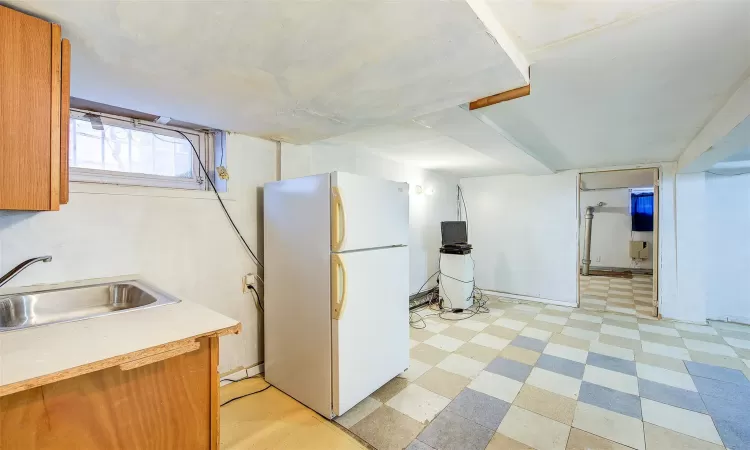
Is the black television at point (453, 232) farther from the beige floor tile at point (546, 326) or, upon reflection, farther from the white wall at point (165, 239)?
the white wall at point (165, 239)

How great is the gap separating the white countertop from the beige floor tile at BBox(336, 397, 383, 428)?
1.16m

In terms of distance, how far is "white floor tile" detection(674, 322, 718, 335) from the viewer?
11.2 ft

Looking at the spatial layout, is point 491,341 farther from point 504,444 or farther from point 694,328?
point 694,328

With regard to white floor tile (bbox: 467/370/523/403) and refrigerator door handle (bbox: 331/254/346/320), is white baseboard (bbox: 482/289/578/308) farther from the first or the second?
refrigerator door handle (bbox: 331/254/346/320)

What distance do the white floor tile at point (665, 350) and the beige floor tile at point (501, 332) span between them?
1146 mm

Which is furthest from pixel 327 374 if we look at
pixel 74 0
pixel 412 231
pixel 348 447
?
pixel 412 231

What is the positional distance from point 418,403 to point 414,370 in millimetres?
448

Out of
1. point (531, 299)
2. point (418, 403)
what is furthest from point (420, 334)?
point (531, 299)

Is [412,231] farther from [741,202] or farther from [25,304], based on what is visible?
[741,202]

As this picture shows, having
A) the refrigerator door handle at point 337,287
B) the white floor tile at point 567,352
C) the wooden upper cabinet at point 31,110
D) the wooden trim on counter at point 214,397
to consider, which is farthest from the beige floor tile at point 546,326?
the wooden upper cabinet at point 31,110

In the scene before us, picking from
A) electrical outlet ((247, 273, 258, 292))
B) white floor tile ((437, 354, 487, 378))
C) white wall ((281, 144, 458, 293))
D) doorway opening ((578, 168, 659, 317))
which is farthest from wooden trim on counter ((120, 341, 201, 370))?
doorway opening ((578, 168, 659, 317))

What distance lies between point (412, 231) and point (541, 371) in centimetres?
216

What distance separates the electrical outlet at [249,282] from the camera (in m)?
2.29

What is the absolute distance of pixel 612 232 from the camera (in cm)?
717
